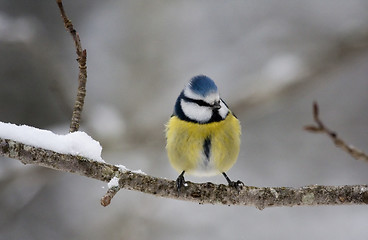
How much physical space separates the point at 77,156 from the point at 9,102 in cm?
399

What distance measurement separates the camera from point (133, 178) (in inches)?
89.7

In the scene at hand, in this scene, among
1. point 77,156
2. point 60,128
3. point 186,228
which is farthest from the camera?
point 186,228

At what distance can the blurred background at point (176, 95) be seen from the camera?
5.49 meters

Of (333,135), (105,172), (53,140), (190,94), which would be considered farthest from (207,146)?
(333,135)

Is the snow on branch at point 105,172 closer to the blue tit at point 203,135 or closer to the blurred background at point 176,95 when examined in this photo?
the blue tit at point 203,135

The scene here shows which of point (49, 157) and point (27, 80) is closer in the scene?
point (49, 157)

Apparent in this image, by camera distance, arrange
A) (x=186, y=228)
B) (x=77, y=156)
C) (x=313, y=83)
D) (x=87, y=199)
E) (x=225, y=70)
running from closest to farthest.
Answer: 1. (x=77, y=156)
2. (x=313, y=83)
3. (x=186, y=228)
4. (x=87, y=199)
5. (x=225, y=70)

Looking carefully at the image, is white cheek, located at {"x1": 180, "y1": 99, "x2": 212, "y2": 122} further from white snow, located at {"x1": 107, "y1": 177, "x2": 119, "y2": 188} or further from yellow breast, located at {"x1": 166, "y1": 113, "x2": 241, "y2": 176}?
white snow, located at {"x1": 107, "y1": 177, "x2": 119, "y2": 188}

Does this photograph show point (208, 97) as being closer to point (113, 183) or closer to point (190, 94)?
point (190, 94)

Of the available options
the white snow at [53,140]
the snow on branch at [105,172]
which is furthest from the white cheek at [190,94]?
the white snow at [53,140]

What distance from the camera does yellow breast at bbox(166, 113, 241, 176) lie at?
2.93 m

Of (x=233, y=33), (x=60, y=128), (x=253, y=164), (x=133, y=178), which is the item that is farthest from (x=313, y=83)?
(x=133, y=178)

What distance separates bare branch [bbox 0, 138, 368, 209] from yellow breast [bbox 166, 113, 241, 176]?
0.43 m

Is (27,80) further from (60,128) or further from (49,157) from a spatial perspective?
(49,157)
